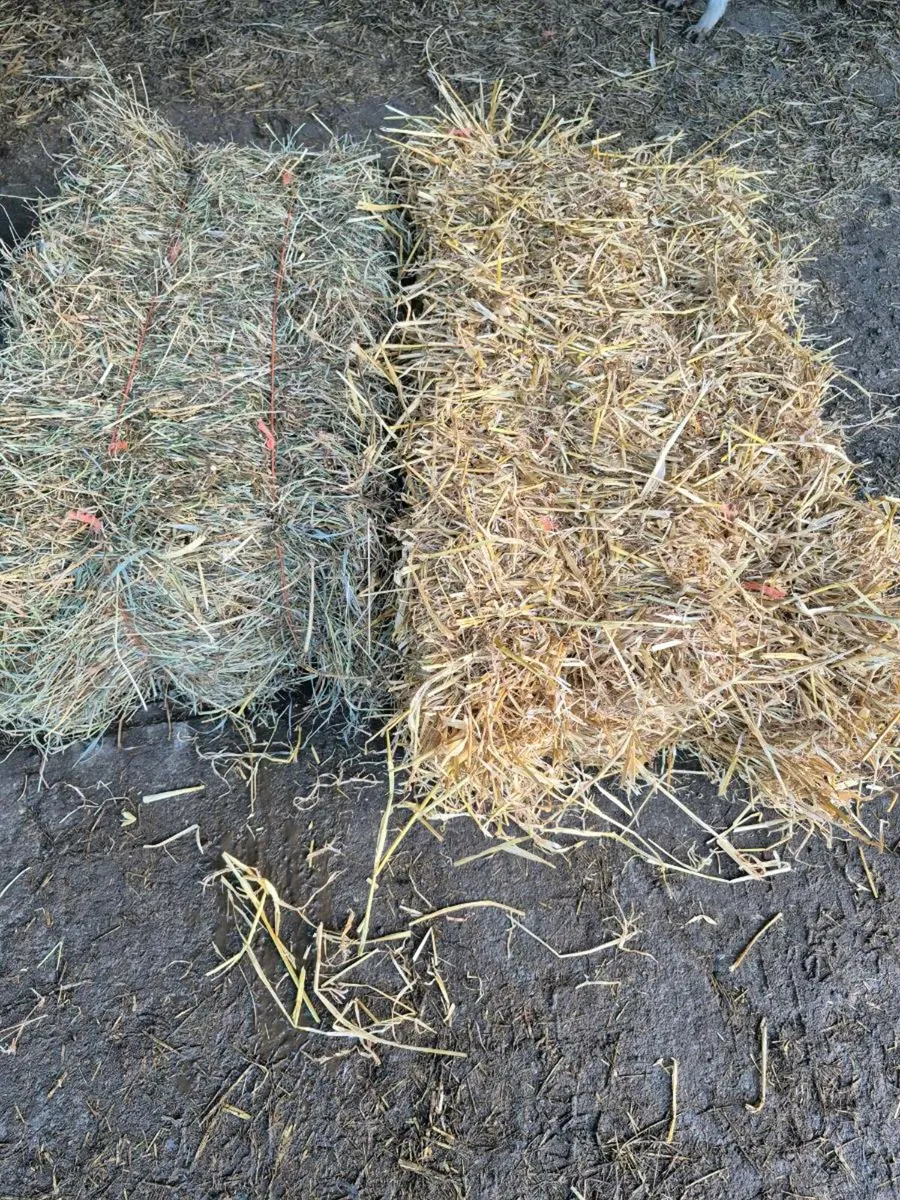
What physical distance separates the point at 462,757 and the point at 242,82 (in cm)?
374

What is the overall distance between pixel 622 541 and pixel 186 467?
1133 mm

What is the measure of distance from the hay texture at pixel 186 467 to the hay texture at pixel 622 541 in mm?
231

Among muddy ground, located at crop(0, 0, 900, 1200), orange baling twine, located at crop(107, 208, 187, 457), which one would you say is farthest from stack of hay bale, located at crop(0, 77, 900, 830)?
muddy ground, located at crop(0, 0, 900, 1200)

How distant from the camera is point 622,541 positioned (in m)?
Result: 2.08

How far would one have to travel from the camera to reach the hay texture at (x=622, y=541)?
200 centimetres

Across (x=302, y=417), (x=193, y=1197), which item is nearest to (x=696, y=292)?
(x=302, y=417)

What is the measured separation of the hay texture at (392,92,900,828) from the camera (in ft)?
6.56

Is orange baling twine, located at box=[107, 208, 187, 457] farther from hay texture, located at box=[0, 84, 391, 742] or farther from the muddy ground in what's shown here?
the muddy ground

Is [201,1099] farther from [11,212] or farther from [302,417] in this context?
[11,212]

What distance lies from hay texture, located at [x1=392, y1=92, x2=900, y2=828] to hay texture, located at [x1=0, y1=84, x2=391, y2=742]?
0.76 feet

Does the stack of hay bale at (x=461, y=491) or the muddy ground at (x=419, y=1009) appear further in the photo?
the stack of hay bale at (x=461, y=491)

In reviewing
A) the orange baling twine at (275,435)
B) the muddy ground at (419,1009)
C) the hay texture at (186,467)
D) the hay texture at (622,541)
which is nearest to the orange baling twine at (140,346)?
the hay texture at (186,467)

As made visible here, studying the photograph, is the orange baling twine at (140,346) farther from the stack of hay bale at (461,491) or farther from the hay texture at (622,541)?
the hay texture at (622,541)

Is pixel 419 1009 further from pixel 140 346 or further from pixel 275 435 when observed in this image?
pixel 140 346
